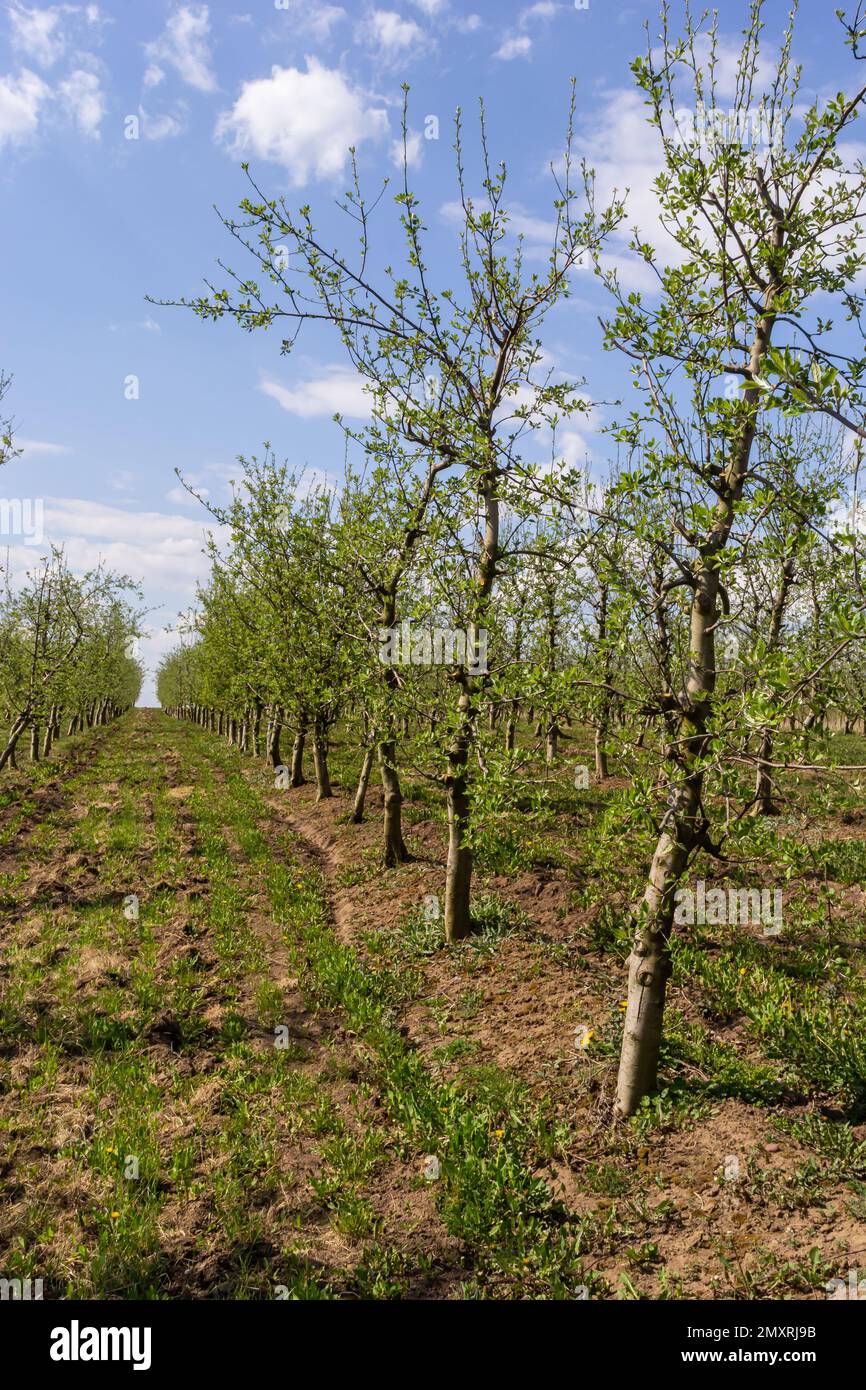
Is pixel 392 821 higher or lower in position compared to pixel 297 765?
lower

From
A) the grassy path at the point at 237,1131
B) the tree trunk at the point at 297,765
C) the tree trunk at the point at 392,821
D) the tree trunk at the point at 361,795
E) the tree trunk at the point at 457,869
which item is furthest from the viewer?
the tree trunk at the point at 297,765

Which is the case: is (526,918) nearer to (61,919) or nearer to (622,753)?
(622,753)

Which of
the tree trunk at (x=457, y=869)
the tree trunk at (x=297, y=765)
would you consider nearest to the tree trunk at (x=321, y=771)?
the tree trunk at (x=297, y=765)

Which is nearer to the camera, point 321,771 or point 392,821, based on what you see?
point 392,821

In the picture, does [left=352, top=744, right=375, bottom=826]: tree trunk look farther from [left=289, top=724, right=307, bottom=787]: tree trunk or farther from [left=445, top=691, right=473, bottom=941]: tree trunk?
[left=289, top=724, right=307, bottom=787]: tree trunk

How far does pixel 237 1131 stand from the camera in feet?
20.6

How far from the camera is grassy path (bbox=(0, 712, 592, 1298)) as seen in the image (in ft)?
15.9

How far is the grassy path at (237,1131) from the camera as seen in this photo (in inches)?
191

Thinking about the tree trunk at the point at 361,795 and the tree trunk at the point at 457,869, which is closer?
the tree trunk at the point at 457,869

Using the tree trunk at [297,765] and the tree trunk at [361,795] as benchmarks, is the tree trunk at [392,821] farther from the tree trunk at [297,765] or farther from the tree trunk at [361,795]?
the tree trunk at [297,765]

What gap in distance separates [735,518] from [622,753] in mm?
2187

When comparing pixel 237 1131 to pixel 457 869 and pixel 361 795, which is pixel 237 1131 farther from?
pixel 361 795

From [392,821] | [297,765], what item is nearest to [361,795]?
[392,821]
